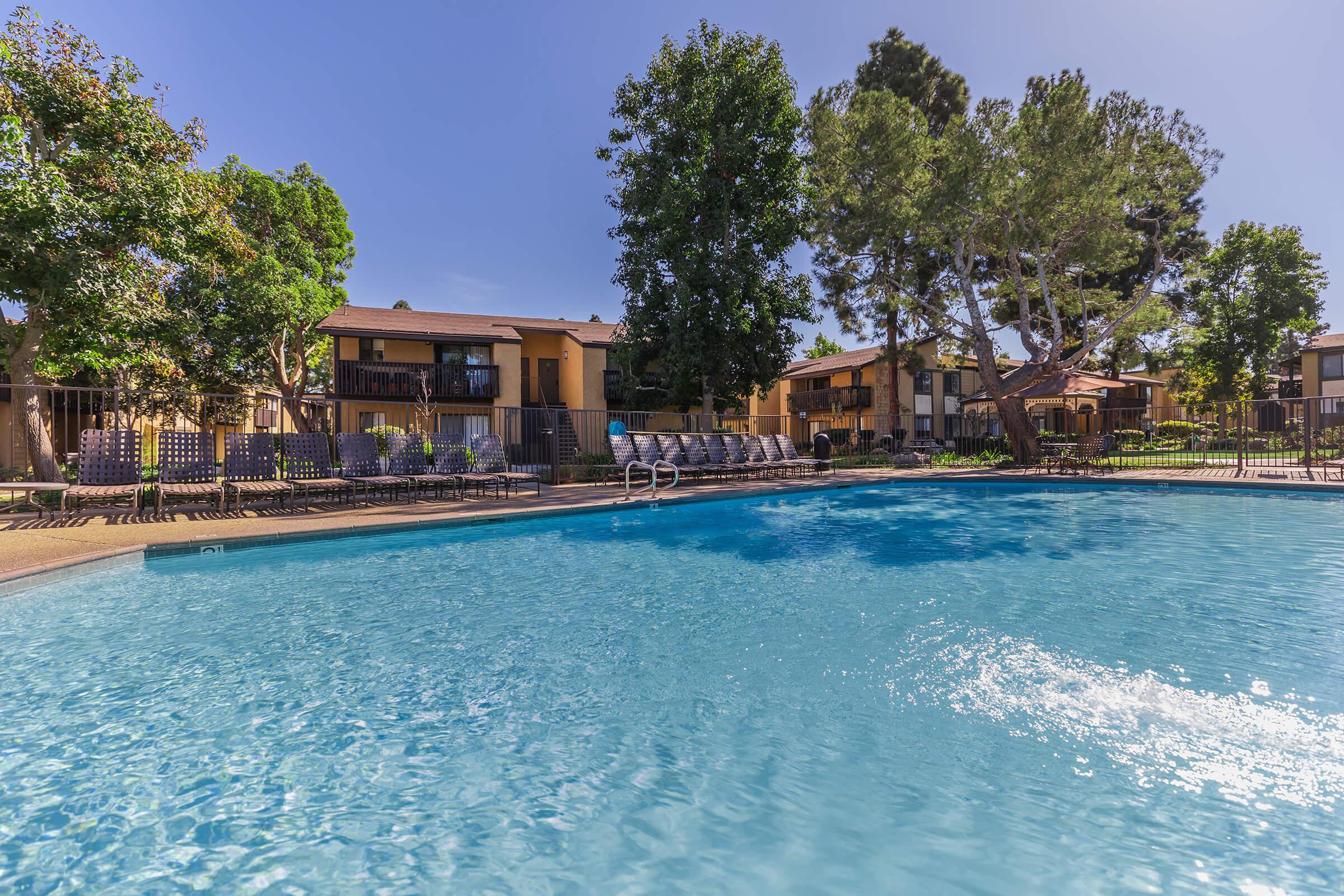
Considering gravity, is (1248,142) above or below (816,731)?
above

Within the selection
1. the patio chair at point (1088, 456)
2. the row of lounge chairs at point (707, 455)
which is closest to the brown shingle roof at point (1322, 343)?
the patio chair at point (1088, 456)

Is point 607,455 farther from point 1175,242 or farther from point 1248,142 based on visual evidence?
point 1175,242

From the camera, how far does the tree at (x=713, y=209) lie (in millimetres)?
16297

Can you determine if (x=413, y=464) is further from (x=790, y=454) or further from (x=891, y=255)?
(x=891, y=255)

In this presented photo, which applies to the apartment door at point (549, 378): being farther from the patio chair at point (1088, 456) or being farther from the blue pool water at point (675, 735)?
the blue pool water at point (675, 735)

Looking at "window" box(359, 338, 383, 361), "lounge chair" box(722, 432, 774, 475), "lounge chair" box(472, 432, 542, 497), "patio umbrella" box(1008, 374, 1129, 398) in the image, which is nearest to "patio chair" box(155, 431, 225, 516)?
"lounge chair" box(472, 432, 542, 497)

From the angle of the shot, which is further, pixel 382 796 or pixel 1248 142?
pixel 1248 142

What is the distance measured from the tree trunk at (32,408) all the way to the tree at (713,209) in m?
12.9

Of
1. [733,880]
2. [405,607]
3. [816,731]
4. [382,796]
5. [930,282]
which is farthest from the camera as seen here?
[930,282]

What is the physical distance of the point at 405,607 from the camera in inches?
190

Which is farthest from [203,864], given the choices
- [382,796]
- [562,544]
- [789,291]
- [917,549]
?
[789,291]

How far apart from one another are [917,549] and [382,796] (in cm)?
638

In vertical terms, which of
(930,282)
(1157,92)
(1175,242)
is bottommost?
(930,282)

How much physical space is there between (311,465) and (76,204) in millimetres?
6061
